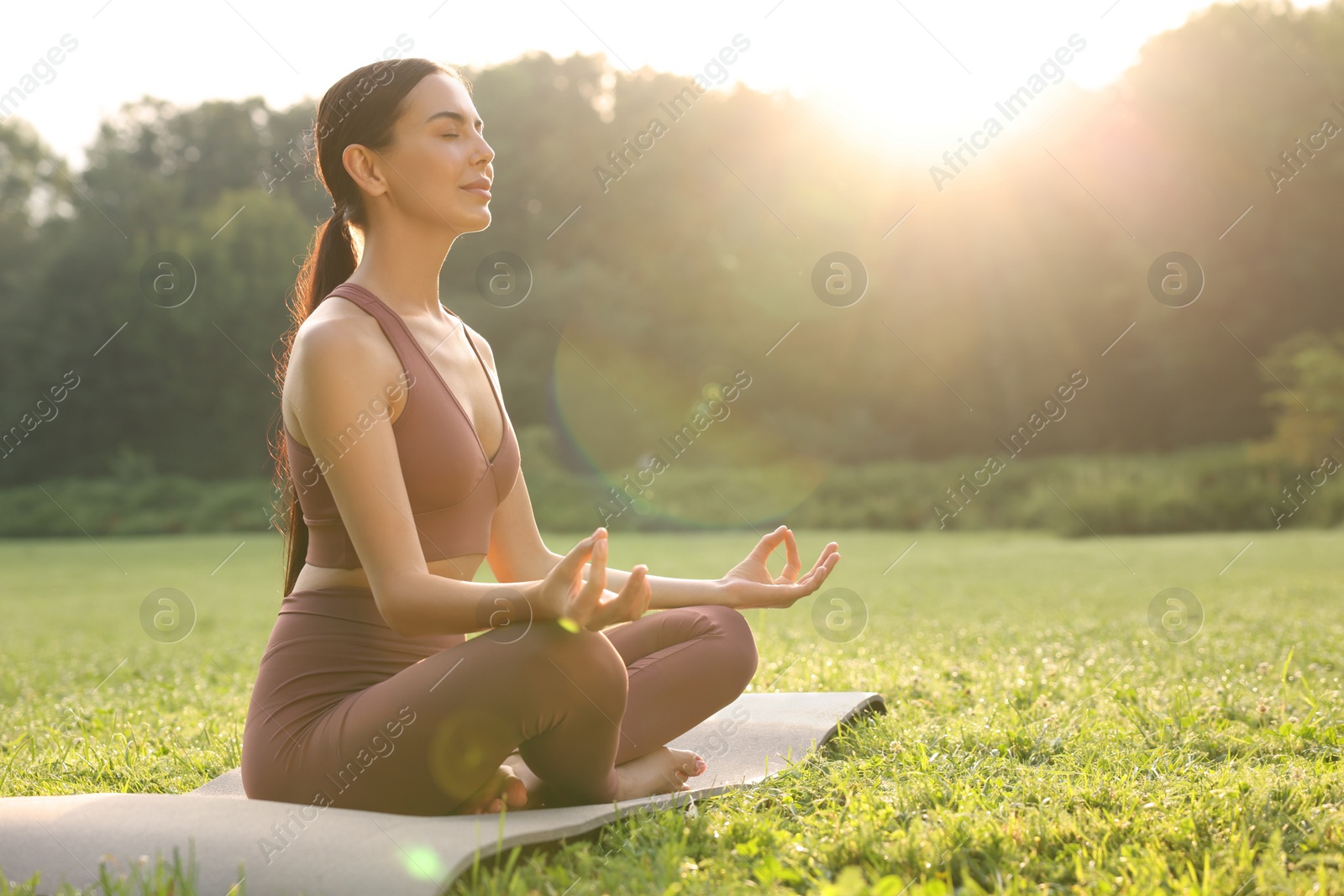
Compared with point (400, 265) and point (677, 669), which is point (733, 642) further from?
point (400, 265)

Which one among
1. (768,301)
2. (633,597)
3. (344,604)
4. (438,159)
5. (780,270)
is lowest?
(344,604)

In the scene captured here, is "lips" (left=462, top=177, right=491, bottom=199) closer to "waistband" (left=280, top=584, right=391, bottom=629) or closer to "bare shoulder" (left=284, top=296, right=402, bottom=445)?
"bare shoulder" (left=284, top=296, right=402, bottom=445)

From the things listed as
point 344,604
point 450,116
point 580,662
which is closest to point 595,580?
point 580,662

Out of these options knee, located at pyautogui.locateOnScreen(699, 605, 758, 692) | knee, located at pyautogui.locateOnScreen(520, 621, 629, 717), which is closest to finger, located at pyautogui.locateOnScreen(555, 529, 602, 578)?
knee, located at pyautogui.locateOnScreen(520, 621, 629, 717)

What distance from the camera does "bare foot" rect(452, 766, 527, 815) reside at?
8.00 ft

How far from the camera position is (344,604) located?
7.93ft

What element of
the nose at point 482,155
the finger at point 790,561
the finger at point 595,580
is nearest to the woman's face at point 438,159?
the nose at point 482,155

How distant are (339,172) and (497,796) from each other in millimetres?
1570

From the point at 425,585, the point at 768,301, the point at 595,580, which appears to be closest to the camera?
the point at 595,580

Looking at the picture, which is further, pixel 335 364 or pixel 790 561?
pixel 790 561

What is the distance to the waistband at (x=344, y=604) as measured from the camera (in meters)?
2.41

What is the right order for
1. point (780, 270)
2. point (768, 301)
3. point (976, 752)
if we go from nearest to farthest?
point (976, 752) → point (780, 270) → point (768, 301)

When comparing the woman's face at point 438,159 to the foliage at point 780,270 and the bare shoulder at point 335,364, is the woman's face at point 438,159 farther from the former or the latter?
the foliage at point 780,270

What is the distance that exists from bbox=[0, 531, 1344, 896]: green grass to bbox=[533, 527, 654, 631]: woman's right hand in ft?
1.72
